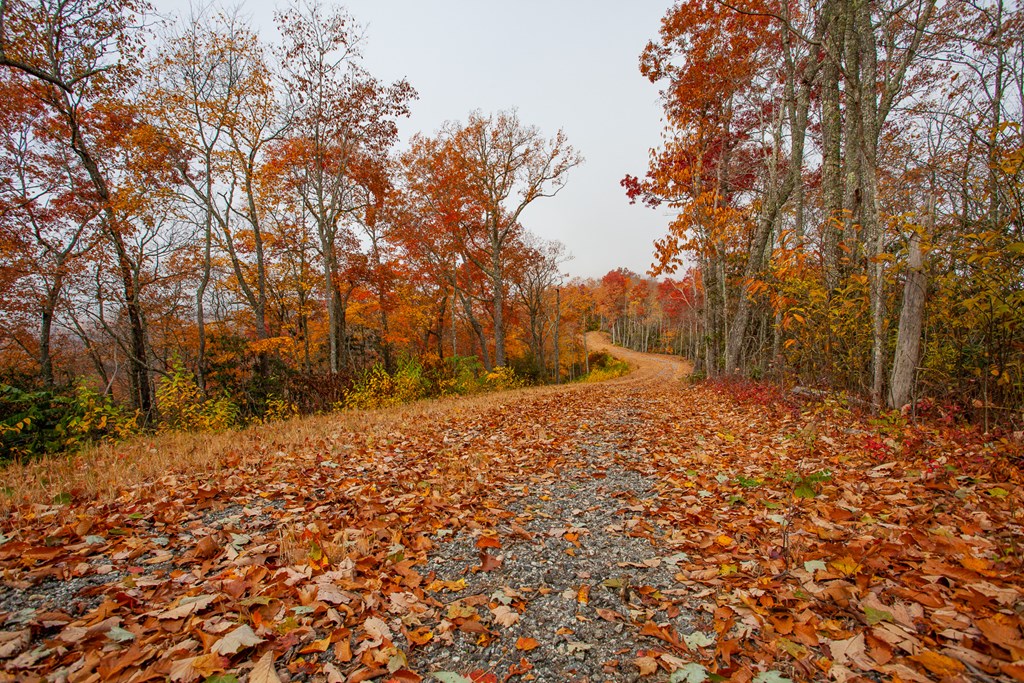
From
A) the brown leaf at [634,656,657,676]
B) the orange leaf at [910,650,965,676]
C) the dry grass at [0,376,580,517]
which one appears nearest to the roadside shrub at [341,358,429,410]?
the dry grass at [0,376,580,517]

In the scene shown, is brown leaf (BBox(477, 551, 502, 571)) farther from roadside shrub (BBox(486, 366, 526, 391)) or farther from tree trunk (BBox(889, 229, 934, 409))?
roadside shrub (BBox(486, 366, 526, 391))

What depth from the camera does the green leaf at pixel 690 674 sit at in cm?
171

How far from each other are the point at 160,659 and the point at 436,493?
2.25 metres

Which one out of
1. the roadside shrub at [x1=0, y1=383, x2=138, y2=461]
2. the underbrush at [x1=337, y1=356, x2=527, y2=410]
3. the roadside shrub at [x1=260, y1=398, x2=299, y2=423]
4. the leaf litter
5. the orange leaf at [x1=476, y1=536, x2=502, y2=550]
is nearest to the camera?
the leaf litter

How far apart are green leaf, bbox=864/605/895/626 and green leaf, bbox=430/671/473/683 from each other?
1866mm

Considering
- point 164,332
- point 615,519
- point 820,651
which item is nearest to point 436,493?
point 615,519

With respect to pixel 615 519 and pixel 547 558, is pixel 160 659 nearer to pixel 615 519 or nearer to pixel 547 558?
pixel 547 558

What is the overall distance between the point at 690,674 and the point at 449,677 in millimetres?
1055

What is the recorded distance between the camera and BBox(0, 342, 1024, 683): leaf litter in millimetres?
1763

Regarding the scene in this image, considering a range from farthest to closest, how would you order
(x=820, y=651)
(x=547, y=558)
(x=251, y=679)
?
1. (x=547, y=558)
2. (x=820, y=651)
3. (x=251, y=679)

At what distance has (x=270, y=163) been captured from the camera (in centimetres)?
1403

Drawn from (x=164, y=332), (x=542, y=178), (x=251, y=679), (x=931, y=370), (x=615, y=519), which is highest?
(x=542, y=178)

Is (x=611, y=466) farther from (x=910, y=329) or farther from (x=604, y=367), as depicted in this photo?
(x=604, y=367)

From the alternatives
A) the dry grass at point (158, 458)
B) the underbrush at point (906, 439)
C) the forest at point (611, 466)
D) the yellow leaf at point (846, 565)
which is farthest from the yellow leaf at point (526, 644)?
the dry grass at point (158, 458)
